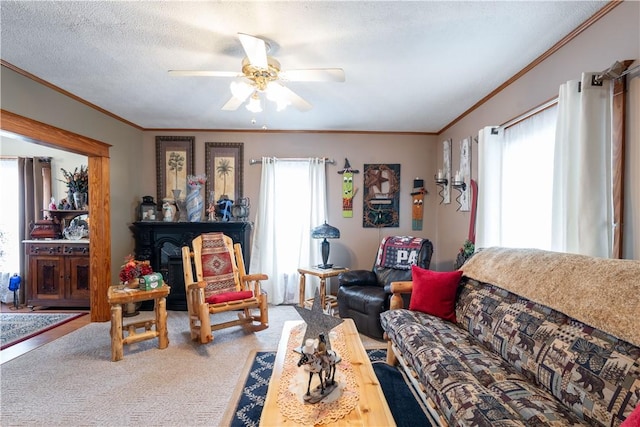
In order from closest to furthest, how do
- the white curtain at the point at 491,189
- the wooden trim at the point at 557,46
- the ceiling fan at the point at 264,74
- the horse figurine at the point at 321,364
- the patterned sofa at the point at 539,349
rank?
the patterned sofa at the point at 539,349, the horse figurine at the point at 321,364, the wooden trim at the point at 557,46, the ceiling fan at the point at 264,74, the white curtain at the point at 491,189

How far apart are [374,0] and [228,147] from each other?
10.1ft

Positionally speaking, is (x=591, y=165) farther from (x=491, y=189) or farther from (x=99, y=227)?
(x=99, y=227)

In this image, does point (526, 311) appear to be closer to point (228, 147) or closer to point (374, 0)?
point (374, 0)

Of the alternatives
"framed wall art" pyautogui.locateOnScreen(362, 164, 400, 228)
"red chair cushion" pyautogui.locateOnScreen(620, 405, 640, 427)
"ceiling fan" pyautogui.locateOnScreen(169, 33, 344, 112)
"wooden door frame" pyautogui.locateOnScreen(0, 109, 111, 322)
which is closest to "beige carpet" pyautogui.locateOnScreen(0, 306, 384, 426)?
"wooden door frame" pyautogui.locateOnScreen(0, 109, 111, 322)

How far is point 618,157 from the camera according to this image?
1.63 m

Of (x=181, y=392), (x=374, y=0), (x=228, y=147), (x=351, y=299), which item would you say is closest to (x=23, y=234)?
(x=228, y=147)

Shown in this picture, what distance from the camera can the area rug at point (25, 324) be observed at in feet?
9.81

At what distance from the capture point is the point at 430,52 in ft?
7.12

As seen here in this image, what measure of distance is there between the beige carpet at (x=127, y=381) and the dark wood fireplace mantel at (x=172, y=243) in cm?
88

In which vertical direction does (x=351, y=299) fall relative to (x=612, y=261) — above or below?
below

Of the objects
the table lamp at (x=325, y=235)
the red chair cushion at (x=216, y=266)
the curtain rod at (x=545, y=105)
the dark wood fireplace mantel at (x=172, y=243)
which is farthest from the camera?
the dark wood fireplace mantel at (x=172, y=243)

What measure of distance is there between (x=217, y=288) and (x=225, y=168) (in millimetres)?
1828

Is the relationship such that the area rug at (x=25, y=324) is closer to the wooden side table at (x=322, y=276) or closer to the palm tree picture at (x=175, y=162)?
the palm tree picture at (x=175, y=162)

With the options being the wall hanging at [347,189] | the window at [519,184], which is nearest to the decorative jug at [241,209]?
the wall hanging at [347,189]
